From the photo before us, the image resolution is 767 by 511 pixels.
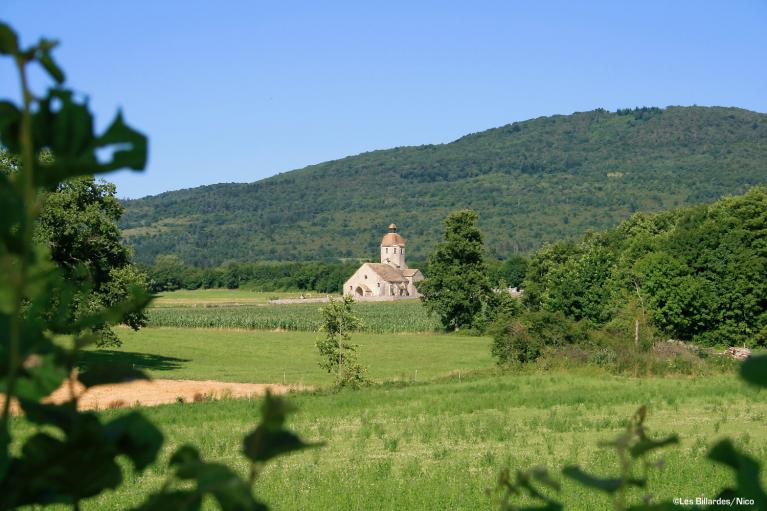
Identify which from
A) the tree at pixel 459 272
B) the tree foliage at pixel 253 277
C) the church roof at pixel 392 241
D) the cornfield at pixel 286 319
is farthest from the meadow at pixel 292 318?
the tree foliage at pixel 253 277

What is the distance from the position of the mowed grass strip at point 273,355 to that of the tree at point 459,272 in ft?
7.72

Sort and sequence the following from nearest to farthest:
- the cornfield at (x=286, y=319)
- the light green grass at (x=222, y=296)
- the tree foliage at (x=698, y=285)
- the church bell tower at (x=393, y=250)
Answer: the tree foliage at (x=698, y=285)
the cornfield at (x=286, y=319)
the light green grass at (x=222, y=296)
the church bell tower at (x=393, y=250)

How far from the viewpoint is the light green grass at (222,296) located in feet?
327

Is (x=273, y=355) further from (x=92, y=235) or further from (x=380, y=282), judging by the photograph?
(x=380, y=282)

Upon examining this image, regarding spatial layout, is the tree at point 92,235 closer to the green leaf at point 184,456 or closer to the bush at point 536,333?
the bush at point 536,333

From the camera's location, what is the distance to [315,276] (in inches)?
4638

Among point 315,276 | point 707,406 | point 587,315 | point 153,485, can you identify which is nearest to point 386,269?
point 315,276

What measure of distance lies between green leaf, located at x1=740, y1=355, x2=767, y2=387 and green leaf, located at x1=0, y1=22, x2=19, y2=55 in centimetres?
61

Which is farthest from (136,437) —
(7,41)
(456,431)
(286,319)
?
(286,319)

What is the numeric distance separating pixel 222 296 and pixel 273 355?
6743 cm

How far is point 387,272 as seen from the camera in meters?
99.2

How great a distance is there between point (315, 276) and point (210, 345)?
67.1 m

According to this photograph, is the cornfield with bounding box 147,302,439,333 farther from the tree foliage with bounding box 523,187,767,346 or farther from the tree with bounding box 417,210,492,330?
the tree foliage with bounding box 523,187,767,346

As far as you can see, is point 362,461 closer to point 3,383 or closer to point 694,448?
point 694,448
